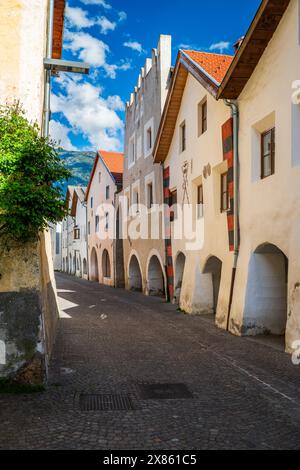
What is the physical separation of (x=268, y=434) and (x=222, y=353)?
434 centimetres

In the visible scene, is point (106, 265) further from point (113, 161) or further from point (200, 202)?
point (200, 202)

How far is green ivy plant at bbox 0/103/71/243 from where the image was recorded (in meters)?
6.17

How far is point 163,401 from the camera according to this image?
20.3 ft

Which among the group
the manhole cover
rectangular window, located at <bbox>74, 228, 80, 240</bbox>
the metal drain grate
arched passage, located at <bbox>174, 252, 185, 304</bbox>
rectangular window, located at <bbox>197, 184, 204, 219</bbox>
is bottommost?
the manhole cover

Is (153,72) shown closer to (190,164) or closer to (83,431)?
(190,164)

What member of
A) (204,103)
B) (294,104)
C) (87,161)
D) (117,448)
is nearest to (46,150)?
(117,448)

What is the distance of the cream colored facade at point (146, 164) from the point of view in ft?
67.3

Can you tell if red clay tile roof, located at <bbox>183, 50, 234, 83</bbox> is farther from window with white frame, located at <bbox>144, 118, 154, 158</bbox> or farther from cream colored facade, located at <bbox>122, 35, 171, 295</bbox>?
window with white frame, located at <bbox>144, 118, 154, 158</bbox>

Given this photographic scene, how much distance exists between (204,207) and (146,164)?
8.67 meters

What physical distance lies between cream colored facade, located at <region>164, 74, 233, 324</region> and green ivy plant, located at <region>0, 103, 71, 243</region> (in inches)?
272

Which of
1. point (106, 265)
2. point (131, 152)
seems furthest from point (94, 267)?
point (131, 152)

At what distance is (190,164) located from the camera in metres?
16.2

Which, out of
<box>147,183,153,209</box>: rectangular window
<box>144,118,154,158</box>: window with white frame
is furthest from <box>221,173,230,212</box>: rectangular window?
<box>144,118,154,158</box>: window with white frame

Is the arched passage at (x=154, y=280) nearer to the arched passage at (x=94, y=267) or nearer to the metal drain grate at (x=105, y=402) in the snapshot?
the arched passage at (x=94, y=267)
